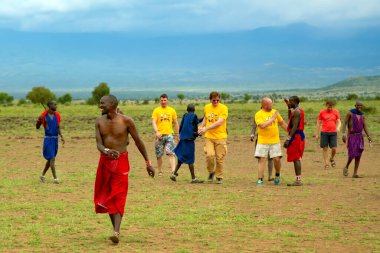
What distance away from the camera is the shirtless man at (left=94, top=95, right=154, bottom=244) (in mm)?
10250

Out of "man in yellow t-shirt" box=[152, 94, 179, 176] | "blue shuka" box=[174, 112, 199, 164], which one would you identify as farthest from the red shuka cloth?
"man in yellow t-shirt" box=[152, 94, 179, 176]

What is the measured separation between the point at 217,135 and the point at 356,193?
3155 mm

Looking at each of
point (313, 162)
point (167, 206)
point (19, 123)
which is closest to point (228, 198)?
point (167, 206)

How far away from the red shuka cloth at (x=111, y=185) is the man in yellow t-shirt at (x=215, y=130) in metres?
6.09

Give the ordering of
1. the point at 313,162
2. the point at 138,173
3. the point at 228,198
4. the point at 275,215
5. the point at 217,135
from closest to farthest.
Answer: the point at 275,215, the point at 228,198, the point at 217,135, the point at 138,173, the point at 313,162

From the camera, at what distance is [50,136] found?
16797mm

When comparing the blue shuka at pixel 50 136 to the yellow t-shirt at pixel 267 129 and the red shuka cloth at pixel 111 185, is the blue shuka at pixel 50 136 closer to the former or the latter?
the yellow t-shirt at pixel 267 129

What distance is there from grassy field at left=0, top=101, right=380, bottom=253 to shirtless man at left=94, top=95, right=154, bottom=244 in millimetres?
455

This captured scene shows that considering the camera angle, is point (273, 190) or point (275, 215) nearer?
point (275, 215)

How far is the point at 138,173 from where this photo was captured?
1945 centimetres

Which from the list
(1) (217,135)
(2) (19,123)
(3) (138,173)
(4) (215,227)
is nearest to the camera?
(4) (215,227)

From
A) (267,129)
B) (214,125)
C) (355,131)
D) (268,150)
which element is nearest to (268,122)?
(267,129)

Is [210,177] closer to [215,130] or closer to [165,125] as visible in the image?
[215,130]

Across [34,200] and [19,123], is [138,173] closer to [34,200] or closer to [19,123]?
[34,200]
